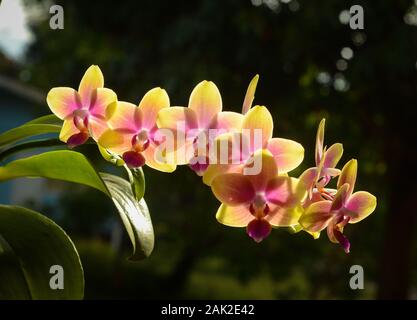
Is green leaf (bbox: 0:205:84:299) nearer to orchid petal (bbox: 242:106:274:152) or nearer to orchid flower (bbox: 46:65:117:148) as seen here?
orchid flower (bbox: 46:65:117:148)

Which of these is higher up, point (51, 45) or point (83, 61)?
point (51, 45)

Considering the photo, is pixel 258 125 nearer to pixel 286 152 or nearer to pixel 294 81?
pixel 286 152

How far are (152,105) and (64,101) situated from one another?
78mm

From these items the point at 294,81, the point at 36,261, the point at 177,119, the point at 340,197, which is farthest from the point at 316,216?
the point at 294,81

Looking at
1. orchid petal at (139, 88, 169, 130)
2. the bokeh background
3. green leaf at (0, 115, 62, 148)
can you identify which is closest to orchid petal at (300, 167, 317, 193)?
orchid petal at (139, 88, 169, 130)

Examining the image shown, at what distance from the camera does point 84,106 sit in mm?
478

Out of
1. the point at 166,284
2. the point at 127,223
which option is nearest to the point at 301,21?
the point at 127,223

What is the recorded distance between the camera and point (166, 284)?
5.28 metres

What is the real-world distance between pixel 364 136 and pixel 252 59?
95 centimetres

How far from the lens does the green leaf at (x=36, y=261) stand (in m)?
0.50

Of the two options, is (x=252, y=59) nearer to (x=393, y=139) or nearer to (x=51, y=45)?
(x=393, y=139)

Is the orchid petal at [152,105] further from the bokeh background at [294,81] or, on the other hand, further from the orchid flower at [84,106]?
the bokeh background at [294,81]

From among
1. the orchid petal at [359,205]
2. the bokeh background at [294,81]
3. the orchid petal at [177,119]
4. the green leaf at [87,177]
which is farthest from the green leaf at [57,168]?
the bokeh background at [294,81]

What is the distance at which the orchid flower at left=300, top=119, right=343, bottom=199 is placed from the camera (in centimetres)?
44
